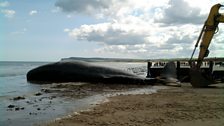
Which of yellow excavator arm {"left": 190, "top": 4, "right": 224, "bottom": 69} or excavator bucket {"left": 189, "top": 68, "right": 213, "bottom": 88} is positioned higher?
yellow excavator arm {"left": 190, "top": 4, "right": 224, "bottom": 69}

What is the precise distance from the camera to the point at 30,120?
30.0 ft

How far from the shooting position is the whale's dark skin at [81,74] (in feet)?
68.6

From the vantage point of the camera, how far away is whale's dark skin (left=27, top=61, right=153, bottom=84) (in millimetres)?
20922

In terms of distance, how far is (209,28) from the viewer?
68.2 feet

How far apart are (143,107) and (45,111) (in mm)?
A: 3338

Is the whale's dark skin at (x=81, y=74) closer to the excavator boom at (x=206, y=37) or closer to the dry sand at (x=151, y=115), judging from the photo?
the excavator boom at (x=206, y=37)

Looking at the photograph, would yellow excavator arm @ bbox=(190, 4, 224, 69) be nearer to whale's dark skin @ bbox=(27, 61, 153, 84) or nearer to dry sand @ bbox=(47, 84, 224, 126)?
whale's dark skin @ bbox=(27, 61, 153, 84)

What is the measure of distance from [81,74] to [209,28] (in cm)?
907

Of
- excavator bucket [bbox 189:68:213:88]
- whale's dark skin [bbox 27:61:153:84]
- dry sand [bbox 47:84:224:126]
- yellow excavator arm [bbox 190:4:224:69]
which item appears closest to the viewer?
dry sand [bbox 47:84:224:126]

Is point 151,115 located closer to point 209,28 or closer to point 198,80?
point 198,80

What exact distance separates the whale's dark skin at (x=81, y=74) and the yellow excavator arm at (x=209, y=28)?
13.7ft

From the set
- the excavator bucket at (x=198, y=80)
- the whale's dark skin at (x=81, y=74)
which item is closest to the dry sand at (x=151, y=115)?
the excavator bucket at (x=198, y=80)

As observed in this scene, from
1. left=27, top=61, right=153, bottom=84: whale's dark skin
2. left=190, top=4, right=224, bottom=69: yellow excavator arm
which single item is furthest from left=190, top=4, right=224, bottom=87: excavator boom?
left=27, top=61, right=153, bottom=84: whale's dark skin

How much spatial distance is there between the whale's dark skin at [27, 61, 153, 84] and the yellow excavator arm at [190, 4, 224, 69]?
4.18 metres
